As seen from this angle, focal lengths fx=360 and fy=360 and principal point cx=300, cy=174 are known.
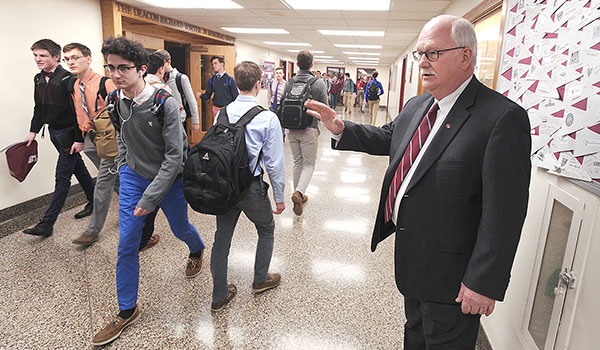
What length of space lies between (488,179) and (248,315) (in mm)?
1648

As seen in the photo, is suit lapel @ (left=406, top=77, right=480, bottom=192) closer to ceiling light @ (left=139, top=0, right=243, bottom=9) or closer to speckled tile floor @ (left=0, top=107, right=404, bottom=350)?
speckled tile floor @ (left=0, top=107, right=404, bottom=350)

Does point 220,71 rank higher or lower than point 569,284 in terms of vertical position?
higher

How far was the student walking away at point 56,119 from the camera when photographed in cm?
314

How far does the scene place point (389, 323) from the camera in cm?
215

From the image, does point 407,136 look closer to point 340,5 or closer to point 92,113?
point 92,113

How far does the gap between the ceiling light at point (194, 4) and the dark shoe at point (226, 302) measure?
4.31 metres

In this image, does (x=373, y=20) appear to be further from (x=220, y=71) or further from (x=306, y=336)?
(x=306, y=336)

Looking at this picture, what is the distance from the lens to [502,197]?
42.0 inches

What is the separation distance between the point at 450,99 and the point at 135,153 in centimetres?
163

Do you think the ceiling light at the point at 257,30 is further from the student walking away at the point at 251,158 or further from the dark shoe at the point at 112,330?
the dark shoe at the point at 112,330

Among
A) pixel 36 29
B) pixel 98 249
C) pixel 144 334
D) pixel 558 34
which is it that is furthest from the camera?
pixel 36 29

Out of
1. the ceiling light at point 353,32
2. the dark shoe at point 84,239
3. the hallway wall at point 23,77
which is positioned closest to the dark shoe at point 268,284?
the dark shoe at point 84,239

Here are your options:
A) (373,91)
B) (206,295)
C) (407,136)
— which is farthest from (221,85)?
(373,91)

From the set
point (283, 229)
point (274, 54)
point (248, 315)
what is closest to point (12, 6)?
point (283, 229)
